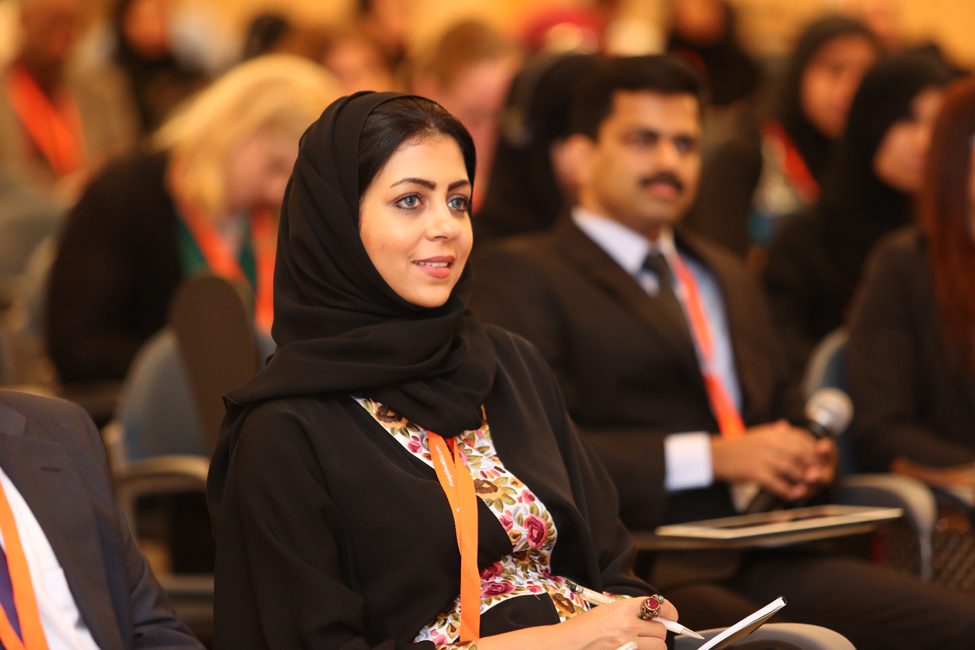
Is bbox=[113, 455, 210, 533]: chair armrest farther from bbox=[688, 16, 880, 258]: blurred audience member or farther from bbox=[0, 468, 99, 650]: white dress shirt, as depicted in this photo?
bbox=[688, 16, 880, 258]: blurred audience member

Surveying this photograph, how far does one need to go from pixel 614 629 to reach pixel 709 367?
3.77 feet

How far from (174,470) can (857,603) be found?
1460 millimetres

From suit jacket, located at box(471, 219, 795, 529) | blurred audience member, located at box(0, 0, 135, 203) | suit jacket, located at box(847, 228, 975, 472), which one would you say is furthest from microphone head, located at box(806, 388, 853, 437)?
blurred audience member, located at box(0, 0, 135, 203)

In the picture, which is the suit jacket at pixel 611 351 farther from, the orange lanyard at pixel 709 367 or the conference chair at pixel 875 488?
the conference chair at pixel 875 488

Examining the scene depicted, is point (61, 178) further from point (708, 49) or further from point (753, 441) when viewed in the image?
point (753, 441)

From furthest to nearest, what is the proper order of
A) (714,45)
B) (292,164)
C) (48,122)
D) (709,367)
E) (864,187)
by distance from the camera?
(714,45) < (48,122) < (864,187) < (292,164) < (709,367)

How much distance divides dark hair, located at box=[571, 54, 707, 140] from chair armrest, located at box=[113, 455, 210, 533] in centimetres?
128

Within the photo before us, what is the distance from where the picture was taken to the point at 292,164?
132 inches

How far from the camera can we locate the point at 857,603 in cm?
214

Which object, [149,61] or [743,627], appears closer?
[743,627]

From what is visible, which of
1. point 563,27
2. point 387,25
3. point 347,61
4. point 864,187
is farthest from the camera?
point 387,25

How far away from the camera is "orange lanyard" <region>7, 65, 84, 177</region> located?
5465mm

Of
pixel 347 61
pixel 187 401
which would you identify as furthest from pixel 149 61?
pixel 187 401

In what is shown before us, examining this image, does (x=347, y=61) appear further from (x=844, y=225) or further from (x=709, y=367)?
(x=709, y=367)
